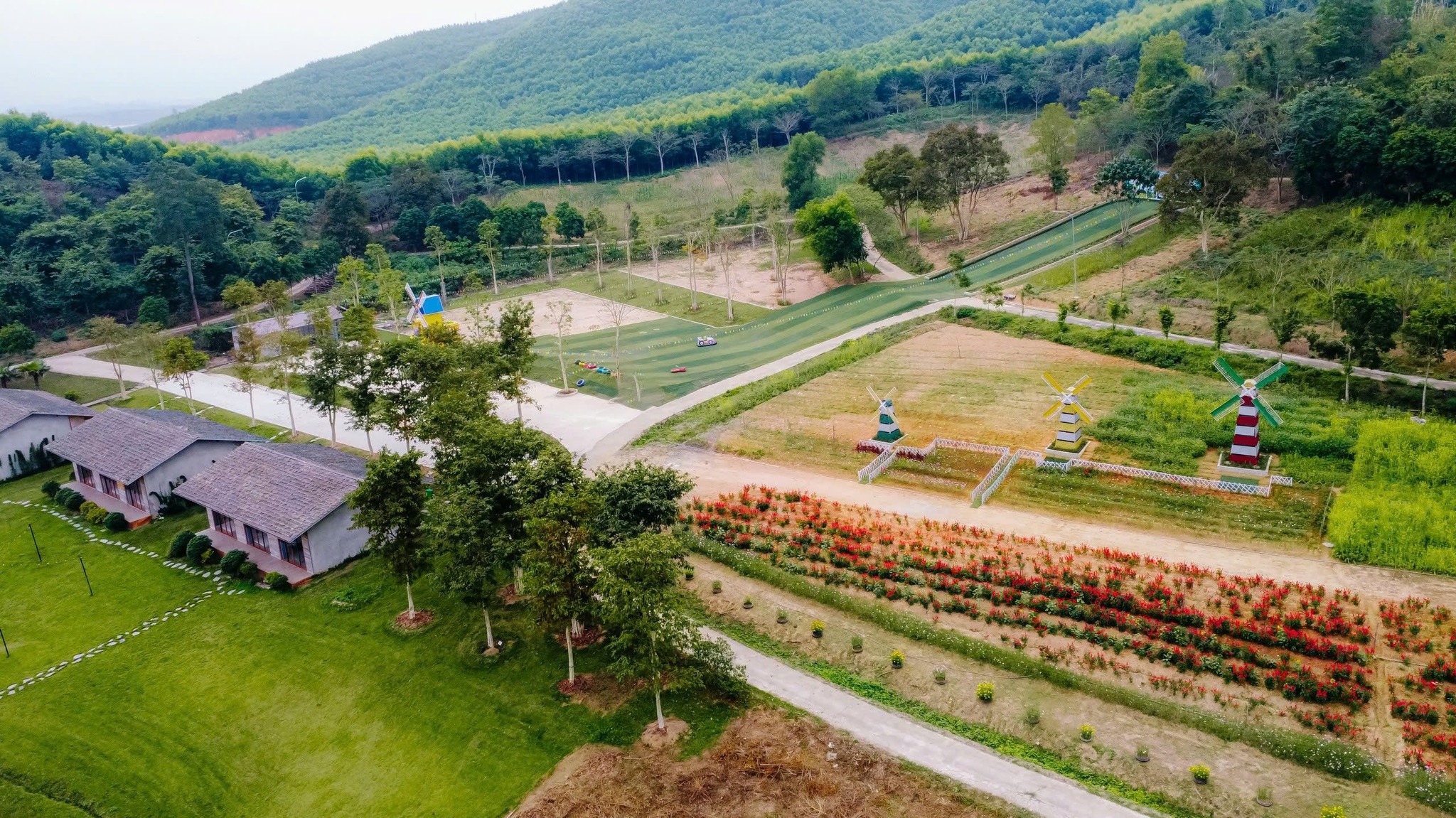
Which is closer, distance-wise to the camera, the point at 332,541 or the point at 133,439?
the point at 332,541

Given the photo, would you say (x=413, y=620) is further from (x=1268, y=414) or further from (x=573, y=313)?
(x=573, y=313)

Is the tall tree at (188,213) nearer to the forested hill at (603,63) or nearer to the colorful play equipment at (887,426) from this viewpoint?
the colorful play equipment at (887,426)

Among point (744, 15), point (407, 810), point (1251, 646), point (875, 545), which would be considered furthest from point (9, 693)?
point (744, 15)

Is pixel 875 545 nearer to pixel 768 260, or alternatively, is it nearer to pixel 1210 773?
pixel 1210 773

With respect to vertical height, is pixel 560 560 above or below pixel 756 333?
above

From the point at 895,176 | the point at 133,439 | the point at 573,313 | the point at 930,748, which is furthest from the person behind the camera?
the point at 895,176

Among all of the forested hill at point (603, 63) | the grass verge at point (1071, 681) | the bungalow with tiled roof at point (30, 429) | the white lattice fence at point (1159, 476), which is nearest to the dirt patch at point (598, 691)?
the grass verge at point (1071, 681)

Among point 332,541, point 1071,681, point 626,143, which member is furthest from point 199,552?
point 626,143

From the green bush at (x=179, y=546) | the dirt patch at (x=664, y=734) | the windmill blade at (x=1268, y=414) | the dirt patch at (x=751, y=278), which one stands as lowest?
the dirt patch at (x=664, y=734)
